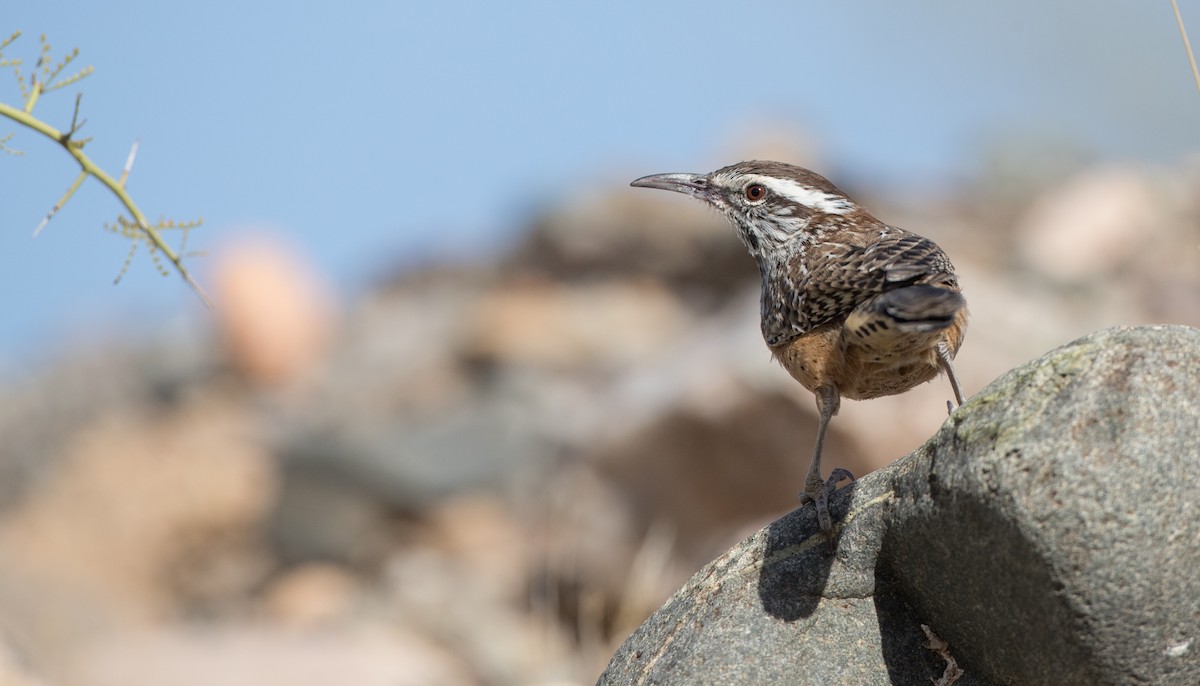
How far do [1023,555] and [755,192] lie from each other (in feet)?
6.88

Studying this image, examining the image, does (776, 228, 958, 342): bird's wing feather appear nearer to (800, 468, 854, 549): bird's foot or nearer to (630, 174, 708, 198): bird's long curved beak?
(800, 468, 854, 549): bird's foot

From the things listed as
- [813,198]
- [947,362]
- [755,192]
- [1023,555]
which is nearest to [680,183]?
[755,192]

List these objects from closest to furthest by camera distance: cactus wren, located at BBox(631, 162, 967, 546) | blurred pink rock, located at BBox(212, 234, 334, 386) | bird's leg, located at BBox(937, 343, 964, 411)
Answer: cactus wren, located at BBox(631, 162, 967, 546) → bird's leg, located at BBox(937, 343, 964, 411) → blurred pink rock, located at BBox(212, 234, 334, 386)

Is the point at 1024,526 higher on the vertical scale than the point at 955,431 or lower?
lower

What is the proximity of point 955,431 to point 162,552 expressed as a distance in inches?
517

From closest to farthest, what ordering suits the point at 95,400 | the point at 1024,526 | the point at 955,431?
the point at 1024,526 → the point at 955,431 → the point at 95,400

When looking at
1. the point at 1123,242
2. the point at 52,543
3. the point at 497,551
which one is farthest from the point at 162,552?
the point at 1123,242

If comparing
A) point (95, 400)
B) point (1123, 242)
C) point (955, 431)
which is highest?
point (95, 400)

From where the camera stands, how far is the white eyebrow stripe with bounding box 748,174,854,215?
4711 mm

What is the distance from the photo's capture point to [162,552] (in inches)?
588

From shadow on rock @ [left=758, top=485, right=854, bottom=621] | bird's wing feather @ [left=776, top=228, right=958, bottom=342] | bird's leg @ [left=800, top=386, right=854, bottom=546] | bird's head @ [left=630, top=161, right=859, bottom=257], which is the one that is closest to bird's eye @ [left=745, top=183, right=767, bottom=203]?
bird's head @ [left=630, top=161, right=859, bottom=257]

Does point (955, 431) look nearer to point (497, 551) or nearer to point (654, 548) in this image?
point (654, 548)

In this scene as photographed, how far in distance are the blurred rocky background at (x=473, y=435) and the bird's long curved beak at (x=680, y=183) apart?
101cm

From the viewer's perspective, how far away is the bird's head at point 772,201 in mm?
4711
